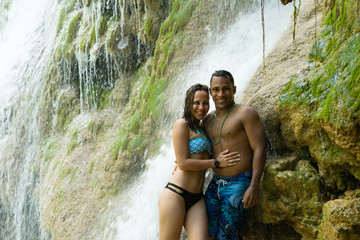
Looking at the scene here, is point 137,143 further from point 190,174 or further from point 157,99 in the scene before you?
point 190,174

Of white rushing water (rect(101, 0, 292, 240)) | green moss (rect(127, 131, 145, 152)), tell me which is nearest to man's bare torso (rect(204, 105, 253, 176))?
white rushing water (rect(101, 0, 292, 240))

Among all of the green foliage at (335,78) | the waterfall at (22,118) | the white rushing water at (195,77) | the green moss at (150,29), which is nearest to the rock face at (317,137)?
the green foliage at (335,78)

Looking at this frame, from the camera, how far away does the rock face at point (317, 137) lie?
2.82 metres

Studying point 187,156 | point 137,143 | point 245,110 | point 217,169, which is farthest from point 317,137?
point 137,143

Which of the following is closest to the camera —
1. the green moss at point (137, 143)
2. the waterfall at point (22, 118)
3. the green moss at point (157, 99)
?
the green moss at point (157, 99)

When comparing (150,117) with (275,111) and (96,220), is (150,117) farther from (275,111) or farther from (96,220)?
(275,111)

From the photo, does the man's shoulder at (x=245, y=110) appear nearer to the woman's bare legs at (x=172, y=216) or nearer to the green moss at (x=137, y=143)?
the woman's bare legs at (x=172, y=216)

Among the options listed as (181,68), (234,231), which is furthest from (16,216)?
(234,231)

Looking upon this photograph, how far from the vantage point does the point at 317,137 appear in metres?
3.27

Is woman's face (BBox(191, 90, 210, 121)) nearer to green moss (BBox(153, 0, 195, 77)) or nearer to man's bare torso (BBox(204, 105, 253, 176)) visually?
man's bare torso (BBox(204, 105, 253, 176))

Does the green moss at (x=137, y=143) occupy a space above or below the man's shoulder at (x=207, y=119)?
below

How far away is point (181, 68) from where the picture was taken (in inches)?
294

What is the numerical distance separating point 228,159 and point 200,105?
2.05 ft

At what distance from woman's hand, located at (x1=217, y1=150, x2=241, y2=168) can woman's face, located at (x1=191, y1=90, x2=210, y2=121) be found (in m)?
0.49
